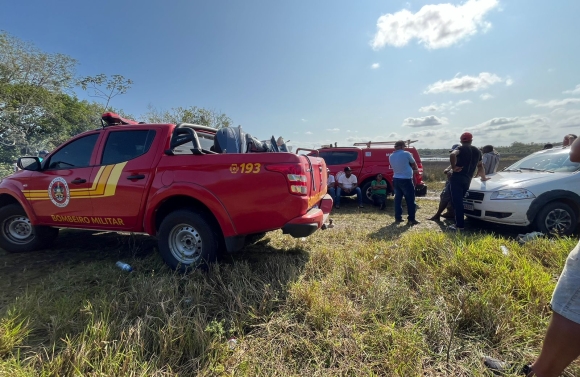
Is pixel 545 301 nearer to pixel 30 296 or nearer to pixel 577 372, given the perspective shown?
pixel 577 372

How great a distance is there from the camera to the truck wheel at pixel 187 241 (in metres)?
2.75

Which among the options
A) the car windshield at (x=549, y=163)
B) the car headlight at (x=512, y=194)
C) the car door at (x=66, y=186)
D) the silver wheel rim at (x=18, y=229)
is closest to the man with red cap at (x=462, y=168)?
the car headlight at (x=512, y=194)

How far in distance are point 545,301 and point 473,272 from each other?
525 mm

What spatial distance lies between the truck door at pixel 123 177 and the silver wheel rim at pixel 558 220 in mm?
5711

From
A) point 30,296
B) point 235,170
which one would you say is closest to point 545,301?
point 235,170

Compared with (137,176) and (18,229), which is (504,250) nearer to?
(137,176)

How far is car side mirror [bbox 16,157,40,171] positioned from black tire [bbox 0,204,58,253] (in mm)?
641

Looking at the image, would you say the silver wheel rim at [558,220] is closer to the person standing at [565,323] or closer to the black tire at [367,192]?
the person standing at [565,323]

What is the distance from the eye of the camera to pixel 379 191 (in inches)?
291

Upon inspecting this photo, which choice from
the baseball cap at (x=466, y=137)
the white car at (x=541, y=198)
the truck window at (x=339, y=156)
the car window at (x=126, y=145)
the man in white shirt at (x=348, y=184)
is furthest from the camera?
the truck window at (x=339, y=156)

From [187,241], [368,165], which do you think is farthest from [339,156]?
[187,241]

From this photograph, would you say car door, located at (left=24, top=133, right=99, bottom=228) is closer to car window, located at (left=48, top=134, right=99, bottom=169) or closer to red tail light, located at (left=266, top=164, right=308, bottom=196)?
car window, located at (left=48, top=134, right=99, bottom=169)

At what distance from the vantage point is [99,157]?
327 cm

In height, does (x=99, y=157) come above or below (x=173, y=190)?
above
